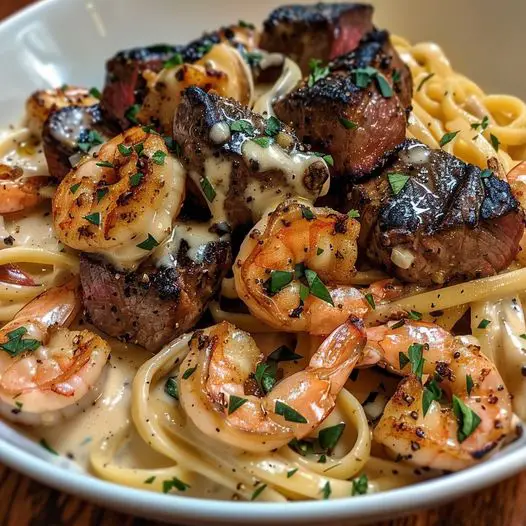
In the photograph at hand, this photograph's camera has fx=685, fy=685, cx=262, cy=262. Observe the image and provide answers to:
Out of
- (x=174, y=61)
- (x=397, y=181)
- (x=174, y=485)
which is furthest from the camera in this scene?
(x=174, y=61)

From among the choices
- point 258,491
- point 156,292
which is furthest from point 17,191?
point 258,491

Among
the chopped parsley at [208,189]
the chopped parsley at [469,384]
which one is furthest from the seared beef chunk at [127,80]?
the chopped parsley at [469,384]

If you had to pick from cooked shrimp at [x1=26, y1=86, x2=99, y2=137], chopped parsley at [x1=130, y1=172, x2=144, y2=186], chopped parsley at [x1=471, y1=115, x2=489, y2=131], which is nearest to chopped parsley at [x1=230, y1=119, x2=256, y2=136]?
chopped parsley at [x1=130, y1=172, x2=144, y2=186]

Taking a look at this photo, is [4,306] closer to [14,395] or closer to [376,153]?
[14,395]

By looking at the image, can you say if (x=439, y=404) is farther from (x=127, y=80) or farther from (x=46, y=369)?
(x=127, y=80)

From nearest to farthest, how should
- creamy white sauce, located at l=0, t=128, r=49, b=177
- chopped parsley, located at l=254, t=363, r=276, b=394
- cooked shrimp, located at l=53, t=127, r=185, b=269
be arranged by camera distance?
1. chopped parsley, located at l=254, t=363, r=276, b=394
2. cooked shrimp, located at l=53, t=127, r=185, b=269
3. creamy white sauce, located at l=0, t=128, r=49, b=177

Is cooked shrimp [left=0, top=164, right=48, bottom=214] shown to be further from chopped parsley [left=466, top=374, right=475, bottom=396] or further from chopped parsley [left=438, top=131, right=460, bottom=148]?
chopped parsley [left=466, top=374, right=475, bottom=396]
